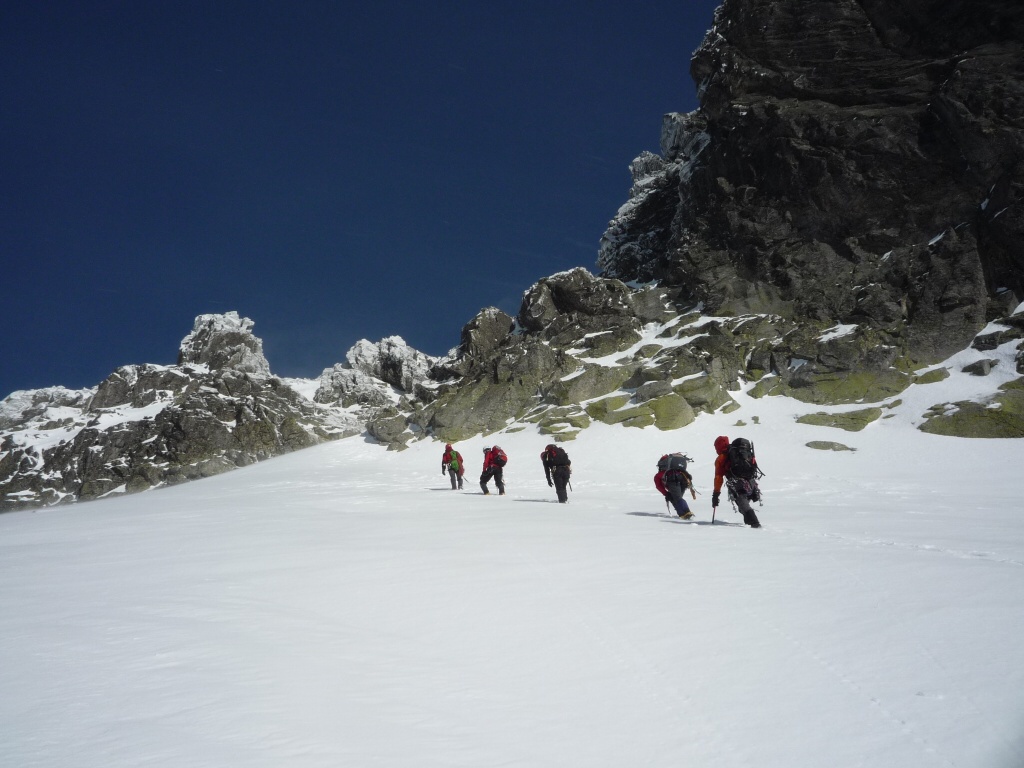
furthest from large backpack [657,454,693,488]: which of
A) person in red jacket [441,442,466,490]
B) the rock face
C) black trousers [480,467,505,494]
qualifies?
the rock face

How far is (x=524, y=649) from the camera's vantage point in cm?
467

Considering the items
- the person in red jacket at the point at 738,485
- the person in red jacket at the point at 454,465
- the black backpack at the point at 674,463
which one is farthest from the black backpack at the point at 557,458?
the person in red jacket at the point at 454,465

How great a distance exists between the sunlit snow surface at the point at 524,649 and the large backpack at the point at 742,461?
4.32 ft

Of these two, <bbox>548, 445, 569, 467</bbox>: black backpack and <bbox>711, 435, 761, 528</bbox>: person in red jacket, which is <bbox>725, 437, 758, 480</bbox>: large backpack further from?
<bbox>548, 445, 569, 467</bbox>: black backpack

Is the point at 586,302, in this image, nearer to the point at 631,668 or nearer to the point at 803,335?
the point at 803,335

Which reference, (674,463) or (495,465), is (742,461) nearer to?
(674,463)

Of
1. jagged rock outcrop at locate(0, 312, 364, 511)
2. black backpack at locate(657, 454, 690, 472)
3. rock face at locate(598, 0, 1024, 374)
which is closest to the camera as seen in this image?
black backpack at locate(657, 454, 690, 472)

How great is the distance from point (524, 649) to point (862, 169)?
5466cm

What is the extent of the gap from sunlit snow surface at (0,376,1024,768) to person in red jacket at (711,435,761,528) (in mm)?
797

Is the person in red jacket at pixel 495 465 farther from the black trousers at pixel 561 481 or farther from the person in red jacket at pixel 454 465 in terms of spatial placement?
the black trousers at pixel 561 481

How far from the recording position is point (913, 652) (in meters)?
4.15

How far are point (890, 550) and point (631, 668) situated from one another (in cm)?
539

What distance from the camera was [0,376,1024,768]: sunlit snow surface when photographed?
327cm

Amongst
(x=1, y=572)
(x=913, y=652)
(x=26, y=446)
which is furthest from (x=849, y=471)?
(x=26, y=446)
